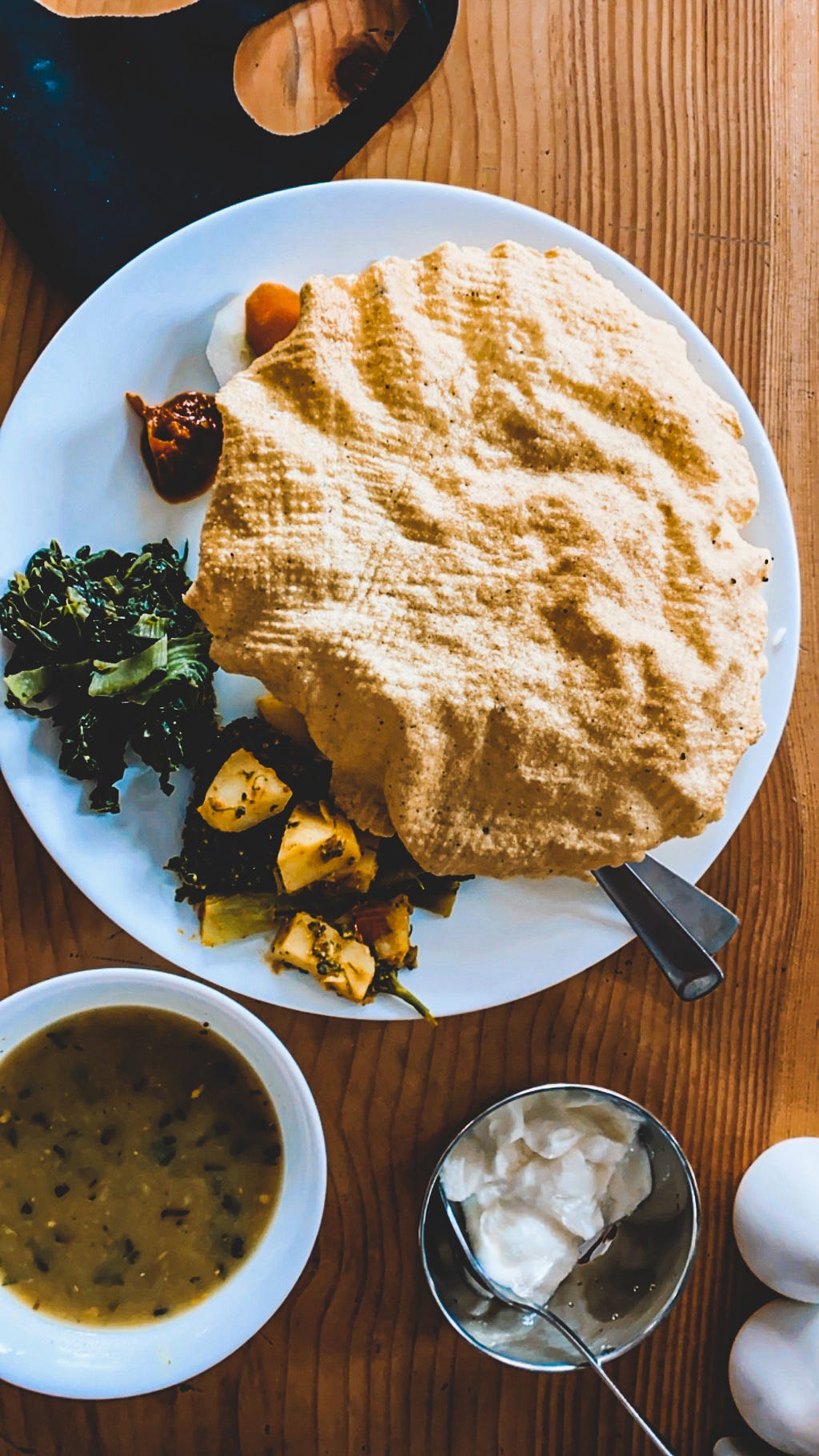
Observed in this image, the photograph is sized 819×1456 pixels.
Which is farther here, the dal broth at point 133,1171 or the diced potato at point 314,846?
the dal broth at point 133,1171

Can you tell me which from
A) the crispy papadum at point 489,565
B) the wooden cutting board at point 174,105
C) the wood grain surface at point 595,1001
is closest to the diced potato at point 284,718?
the crispy papadum at point 489,565

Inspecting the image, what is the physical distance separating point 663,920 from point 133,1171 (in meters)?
1.34

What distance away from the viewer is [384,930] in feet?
7.40

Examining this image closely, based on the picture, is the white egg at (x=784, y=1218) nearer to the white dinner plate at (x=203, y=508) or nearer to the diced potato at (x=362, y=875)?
the white dinner plate at (x=203, y=508)

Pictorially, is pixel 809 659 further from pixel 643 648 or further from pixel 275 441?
pixel 275 441

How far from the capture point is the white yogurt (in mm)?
2412

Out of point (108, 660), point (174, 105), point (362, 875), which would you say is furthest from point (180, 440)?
point (362, 875)

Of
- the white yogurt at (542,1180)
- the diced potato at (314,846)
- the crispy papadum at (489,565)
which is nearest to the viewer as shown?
the crispy papadum at (489,565)

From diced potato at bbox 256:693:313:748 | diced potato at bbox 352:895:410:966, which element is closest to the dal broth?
diced potato at bbox 352:895:410:966

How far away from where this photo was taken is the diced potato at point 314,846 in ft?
6.88

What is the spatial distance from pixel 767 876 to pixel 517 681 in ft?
3.82

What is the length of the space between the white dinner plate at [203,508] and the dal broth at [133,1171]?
28 centimetres

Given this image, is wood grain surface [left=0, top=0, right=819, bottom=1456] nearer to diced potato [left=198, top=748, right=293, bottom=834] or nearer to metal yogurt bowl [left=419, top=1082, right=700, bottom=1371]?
metal yogurt bowl [left=419, top=1082, right=700, bottom=1371]

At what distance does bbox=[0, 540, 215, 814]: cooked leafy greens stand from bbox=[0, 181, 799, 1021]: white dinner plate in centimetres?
5
